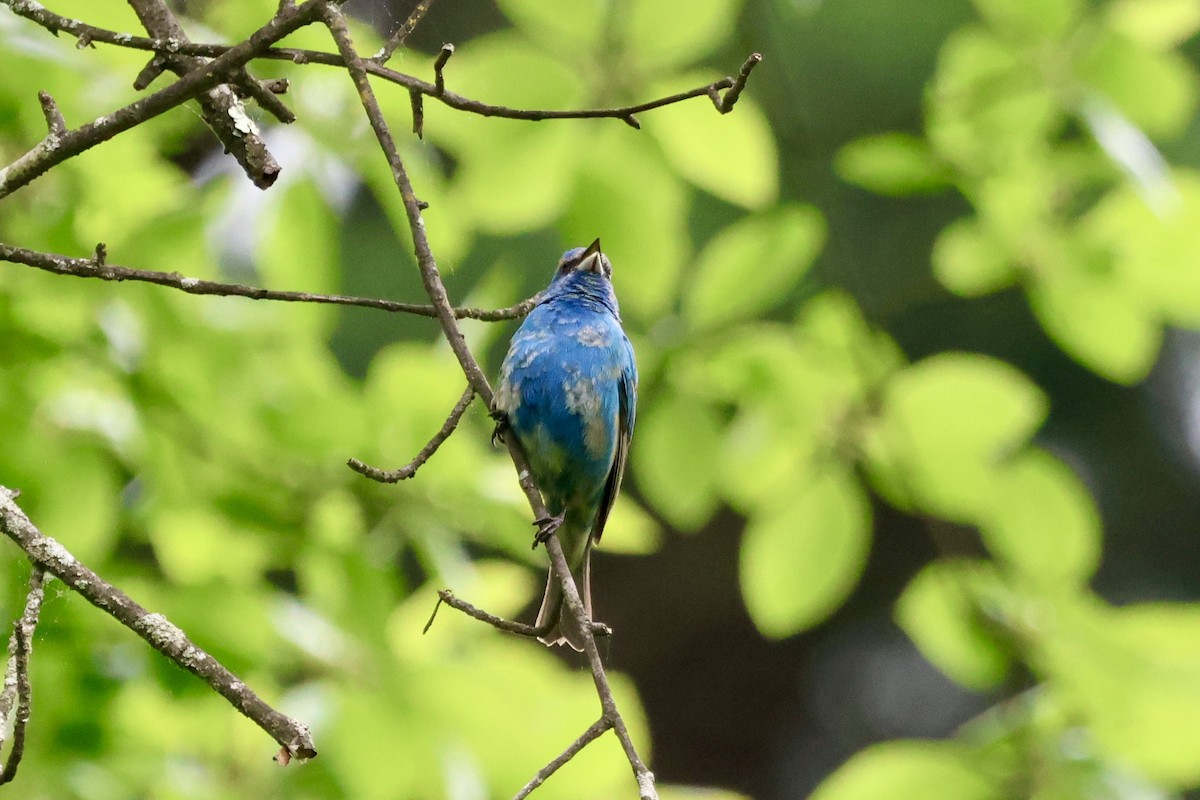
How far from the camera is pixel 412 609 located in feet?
11.6

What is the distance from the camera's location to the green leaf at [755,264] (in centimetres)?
306

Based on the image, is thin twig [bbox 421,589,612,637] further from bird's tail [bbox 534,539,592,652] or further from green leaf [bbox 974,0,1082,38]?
green leaf [bbox 974,0,1082,38]

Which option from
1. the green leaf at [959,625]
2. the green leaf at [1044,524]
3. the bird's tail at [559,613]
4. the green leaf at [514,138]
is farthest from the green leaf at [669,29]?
the green leaf at [959,625]

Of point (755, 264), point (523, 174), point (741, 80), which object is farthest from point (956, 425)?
point (741, 80)

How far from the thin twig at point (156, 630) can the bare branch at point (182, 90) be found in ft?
1.62

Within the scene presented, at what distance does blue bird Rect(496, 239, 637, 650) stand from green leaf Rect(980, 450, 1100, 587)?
1.21m

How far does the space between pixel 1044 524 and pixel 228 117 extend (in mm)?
2076

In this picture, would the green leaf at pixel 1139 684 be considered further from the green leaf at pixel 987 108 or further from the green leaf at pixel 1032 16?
the green leaf at pixel 1032 16

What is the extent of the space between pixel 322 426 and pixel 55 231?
771 millimetres

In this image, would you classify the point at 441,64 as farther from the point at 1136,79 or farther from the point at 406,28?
the point at 1136,79

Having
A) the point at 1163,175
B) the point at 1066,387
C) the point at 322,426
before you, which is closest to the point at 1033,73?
the point at 1163,175

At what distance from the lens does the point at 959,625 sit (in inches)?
125

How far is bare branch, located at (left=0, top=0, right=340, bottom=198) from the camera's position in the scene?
1647 millimetres

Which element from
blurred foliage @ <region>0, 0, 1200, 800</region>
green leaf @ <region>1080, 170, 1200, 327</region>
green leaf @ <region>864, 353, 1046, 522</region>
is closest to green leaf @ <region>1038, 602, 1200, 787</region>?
blurred foliage @ <region>0, 0, 1200, 800</region>
